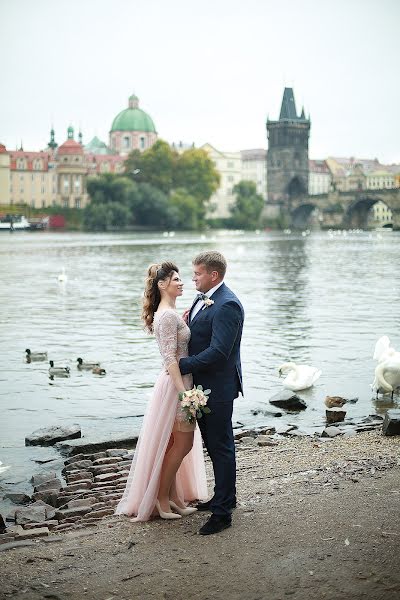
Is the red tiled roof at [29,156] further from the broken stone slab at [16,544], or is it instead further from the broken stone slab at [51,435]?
the broken stone slab at [16,544]

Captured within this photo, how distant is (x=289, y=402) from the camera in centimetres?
1062

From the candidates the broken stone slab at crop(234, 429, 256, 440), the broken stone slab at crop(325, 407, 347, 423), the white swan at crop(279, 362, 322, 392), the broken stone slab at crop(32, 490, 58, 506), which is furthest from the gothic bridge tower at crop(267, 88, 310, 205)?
the broken stone slab at crop(32, 490, 58, 506)

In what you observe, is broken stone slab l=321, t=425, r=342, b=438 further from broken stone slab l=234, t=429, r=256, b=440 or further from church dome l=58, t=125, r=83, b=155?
church dome l=58, t=125, r=83, b=155

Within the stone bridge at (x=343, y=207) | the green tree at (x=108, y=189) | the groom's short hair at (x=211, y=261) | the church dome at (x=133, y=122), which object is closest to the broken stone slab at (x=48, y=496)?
the groom's short hair at (x=211, y=261)

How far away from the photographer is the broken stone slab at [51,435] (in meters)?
8.85

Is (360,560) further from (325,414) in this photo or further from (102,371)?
(102,371)

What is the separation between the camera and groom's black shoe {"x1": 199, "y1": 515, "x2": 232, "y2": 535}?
17.4 feet

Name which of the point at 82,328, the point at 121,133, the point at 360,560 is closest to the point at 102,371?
the point at 82,328

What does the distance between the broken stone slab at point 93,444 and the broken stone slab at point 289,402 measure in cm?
258

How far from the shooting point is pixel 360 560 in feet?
15.8

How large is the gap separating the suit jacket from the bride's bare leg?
0.32 metres

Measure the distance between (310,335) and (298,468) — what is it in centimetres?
1001

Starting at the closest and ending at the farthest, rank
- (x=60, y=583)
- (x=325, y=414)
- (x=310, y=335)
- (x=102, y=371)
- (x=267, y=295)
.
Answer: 1. (x=60, y=583)
2. (x=325, y=414)
3. (x=102, y=371)
4. (x=310, y=335)
5. (x=267, y=295)

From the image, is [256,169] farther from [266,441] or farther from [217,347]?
[217,347]
